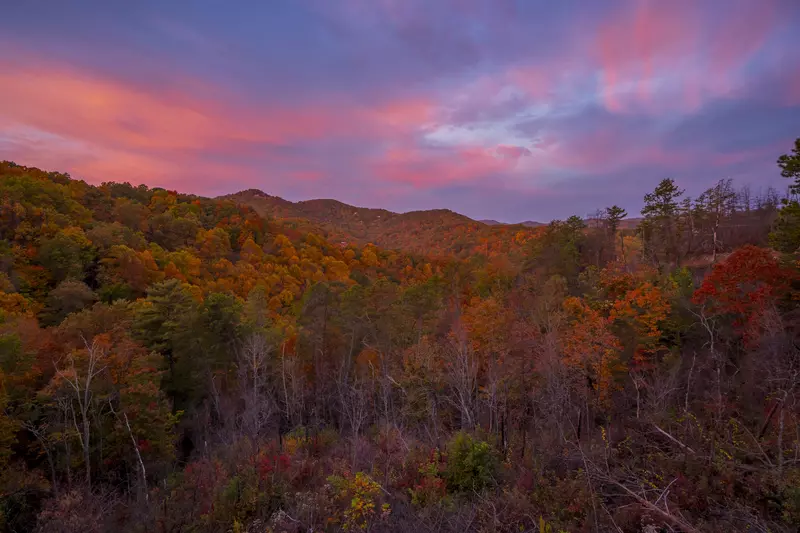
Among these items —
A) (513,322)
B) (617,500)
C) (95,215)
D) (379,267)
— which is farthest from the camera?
(379,267)

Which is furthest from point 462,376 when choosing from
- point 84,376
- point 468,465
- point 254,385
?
point 84,376

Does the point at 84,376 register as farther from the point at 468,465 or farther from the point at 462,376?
the point at 468,465

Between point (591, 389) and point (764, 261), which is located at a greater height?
point (764, 261)

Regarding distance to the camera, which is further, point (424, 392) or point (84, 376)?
point (424, 392)

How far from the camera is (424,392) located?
88.6 ft

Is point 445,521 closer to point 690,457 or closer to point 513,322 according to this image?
point 690,457

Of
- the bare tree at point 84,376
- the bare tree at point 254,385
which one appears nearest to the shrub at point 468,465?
the bare tree at point 254,385

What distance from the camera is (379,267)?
A: 94500mm

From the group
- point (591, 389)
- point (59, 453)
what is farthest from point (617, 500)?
point (59, 453)

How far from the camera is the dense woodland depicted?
1079cm

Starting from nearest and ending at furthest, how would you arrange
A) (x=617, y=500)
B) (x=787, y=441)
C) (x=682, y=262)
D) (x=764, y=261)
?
(x=617, y=500)
(x=787, y=441)
(x=764, y=261)
(x=682, y=262)

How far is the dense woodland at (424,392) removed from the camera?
10789 mm

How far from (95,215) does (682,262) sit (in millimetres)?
87477

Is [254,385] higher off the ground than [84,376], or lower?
lower
